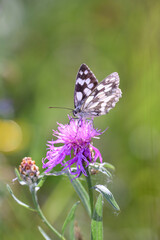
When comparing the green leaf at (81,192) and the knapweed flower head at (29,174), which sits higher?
the knapweed flower head at (29,174)

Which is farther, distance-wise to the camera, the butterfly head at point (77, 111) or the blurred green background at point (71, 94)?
the blurred green background at point (71, 94)

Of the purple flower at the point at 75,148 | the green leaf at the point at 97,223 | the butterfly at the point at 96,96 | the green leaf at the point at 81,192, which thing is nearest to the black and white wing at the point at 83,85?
the butterfly at the point at 96,96

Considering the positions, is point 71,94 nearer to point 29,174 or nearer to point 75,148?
point 75,148

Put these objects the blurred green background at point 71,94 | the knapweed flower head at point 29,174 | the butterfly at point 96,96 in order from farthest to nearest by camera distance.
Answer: the blurred green background at point 71,94
the butterfly at point 96,96
the knapweed flower head at point 29,174

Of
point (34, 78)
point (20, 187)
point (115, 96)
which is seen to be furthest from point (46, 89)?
point (115, 96)

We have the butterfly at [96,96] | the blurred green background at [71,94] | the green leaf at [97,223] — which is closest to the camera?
the green leaf at [97,223]

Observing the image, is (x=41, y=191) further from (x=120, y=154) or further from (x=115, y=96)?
(x=115, y=96)

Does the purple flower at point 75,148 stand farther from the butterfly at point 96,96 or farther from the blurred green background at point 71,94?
the blurred green background at point 71,94
